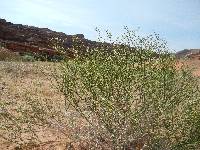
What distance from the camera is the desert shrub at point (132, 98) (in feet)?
19.6

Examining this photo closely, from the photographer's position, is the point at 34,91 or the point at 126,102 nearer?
the point at 126,102

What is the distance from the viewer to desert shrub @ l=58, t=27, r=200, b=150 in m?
5.97

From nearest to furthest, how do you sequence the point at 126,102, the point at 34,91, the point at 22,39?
the point at 126,102 < the point at 34,91 < the point at 22,39

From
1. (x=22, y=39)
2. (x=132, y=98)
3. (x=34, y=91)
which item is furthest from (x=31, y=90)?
(x=22, y=39)

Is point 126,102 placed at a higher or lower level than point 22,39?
lower

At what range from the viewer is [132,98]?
619cm

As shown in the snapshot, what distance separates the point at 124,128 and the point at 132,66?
89 centimetres

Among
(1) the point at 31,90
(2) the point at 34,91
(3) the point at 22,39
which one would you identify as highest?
(3) the point at 22,39

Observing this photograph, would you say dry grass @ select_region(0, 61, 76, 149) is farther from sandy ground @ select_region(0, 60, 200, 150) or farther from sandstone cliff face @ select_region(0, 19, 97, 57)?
sandstone cliff face @ select_region(0, 19, 97, 57)

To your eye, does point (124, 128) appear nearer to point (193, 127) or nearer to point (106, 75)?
point (106, 75)

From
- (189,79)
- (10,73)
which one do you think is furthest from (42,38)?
(189,79)

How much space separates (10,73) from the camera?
14625 mm

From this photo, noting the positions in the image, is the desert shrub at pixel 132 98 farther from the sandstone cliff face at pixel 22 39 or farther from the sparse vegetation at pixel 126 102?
the sandstone cliff face at pixel 22 39

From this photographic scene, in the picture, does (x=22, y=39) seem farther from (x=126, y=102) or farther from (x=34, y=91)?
(x=126, y=102)
